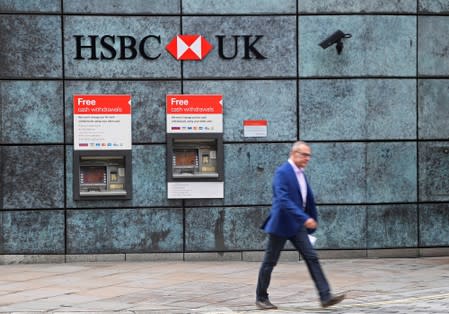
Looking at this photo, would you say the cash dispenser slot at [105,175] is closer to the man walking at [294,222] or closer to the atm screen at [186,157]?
the atm screen at [186,157]

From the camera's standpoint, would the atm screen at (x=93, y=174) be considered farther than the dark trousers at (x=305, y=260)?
Yes

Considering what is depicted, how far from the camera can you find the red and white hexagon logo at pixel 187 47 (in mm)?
14445

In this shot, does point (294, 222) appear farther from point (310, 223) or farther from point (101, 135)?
point (101, 135)

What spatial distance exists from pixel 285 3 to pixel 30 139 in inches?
178

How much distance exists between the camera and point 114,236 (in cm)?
Result: 1443

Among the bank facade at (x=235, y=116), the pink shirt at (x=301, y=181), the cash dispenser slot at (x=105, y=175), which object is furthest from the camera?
the cash dispenser slot at (x=105, y=175)

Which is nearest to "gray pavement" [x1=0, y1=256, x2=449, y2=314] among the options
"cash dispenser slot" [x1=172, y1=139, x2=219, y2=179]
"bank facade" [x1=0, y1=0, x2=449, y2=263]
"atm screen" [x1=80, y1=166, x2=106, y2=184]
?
"bank facade" [x1=0, y1=0, x2=449, y2=263]

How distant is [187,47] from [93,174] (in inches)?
97.7

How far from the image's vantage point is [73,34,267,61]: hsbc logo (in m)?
14.4

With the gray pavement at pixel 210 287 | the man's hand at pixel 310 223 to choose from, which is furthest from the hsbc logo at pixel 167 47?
the man's hand at pixel 310 223

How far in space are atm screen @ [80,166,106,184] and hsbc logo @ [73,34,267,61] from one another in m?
1.72

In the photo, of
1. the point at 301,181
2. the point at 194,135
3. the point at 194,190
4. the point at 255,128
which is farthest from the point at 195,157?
the point at 301,181

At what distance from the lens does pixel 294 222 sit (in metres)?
9.57

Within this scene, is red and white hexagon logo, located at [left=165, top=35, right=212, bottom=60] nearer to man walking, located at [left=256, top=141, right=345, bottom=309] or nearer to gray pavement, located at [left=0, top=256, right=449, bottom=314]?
gray pavement, located at [left=0, top=256, right=449, bottom=314]
